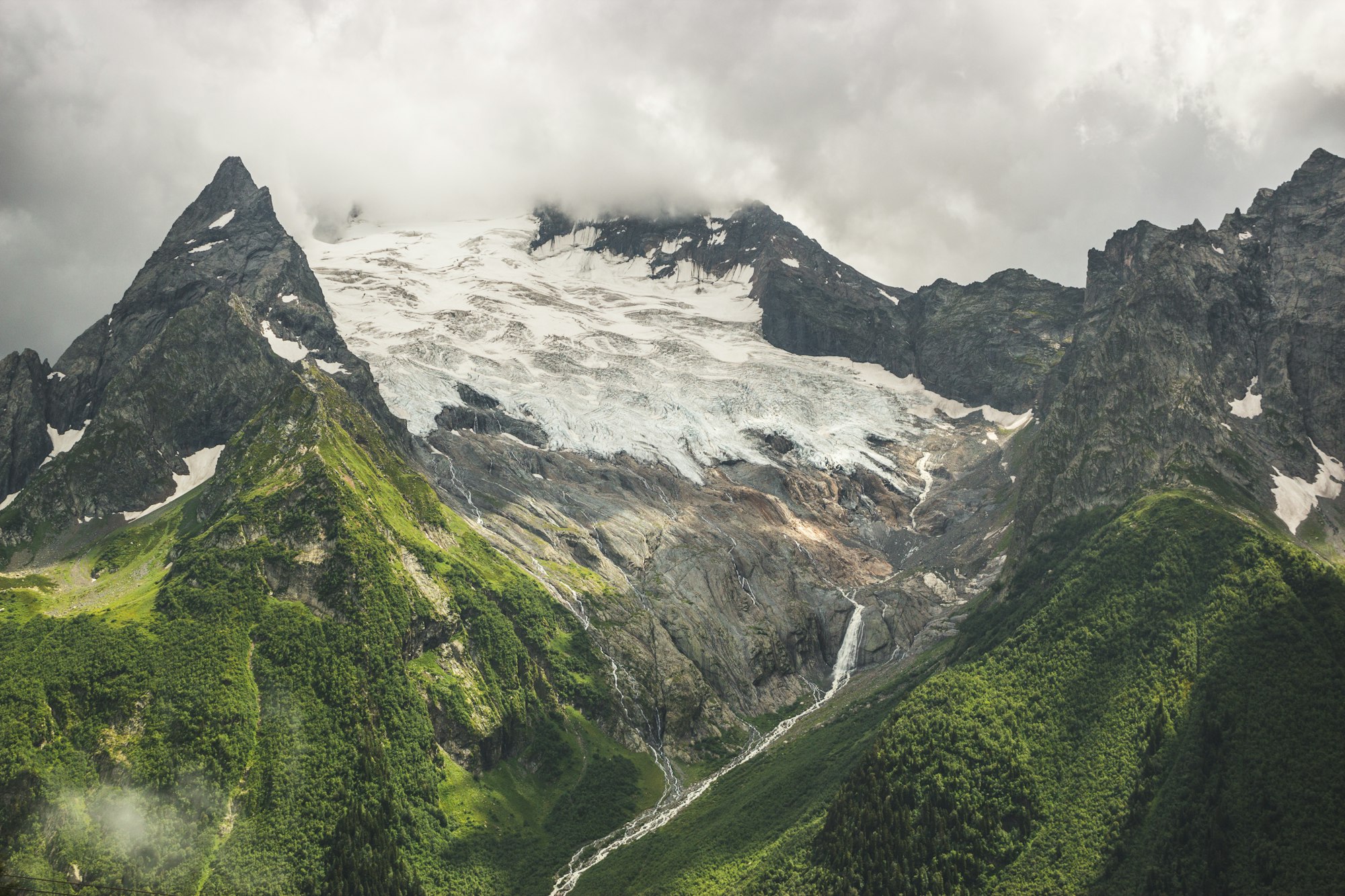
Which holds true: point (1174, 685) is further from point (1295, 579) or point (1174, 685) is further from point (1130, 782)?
point (1295, 579)

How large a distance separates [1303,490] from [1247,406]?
2402cm

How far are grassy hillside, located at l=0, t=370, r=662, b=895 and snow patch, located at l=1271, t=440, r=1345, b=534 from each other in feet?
398

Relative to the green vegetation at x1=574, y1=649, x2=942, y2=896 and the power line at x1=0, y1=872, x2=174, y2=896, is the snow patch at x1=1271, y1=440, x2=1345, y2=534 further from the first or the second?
the power line at x1=0, y1=872, x2=174, y2=896

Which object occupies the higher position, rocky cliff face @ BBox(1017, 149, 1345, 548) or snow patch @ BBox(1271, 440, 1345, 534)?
rocky cliff face @ BBox(1017, 149, 1345, 548)

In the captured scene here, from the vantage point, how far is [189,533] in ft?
570

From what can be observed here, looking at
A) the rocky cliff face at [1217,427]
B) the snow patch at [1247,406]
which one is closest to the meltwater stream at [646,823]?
the rocky cliff face at [1217,427]

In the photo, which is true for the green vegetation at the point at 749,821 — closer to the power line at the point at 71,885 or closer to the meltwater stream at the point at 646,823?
the meltwater stream at the point at 646,823

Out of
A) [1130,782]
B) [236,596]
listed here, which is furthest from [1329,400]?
[236,596]

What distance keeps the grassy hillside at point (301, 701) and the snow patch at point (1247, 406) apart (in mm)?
135041

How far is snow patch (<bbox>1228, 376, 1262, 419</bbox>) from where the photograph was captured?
18738 cm

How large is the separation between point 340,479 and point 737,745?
3457 inches

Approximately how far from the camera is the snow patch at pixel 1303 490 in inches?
6531

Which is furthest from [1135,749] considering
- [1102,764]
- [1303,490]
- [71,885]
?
[71,885]

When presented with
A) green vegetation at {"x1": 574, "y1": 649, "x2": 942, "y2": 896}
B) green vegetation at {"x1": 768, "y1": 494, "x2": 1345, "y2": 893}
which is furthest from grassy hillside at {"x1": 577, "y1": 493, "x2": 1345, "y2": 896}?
green vegetation at {"x1": 574, "y1": 649, "x2": 942, "y2": 896}
